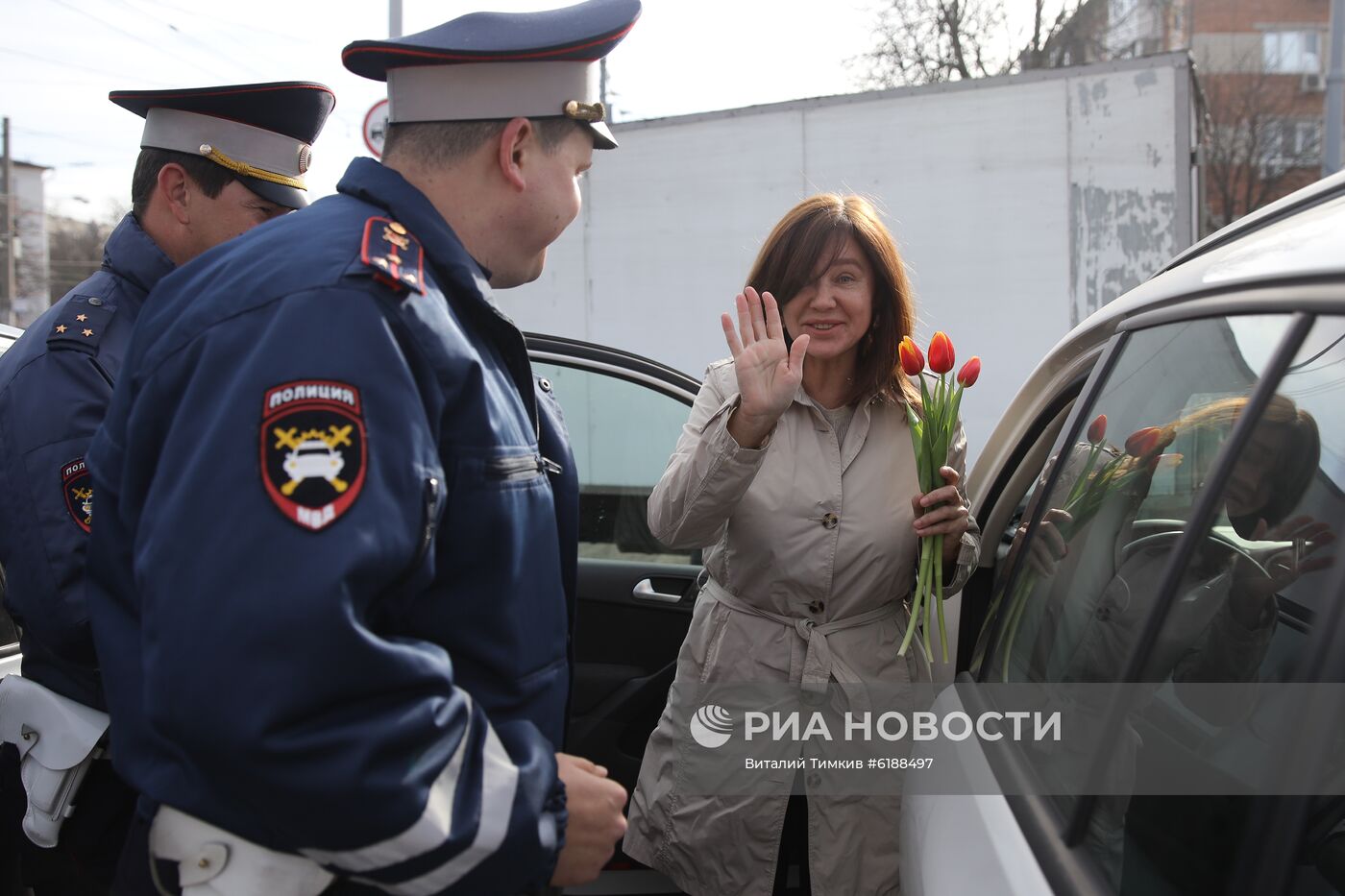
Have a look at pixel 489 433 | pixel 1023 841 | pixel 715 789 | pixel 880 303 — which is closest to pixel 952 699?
pixel 715 789

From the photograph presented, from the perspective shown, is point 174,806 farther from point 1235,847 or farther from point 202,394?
point 1235,847

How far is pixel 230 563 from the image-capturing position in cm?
97

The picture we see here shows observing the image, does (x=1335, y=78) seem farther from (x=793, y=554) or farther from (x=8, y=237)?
(x=8, y=237)

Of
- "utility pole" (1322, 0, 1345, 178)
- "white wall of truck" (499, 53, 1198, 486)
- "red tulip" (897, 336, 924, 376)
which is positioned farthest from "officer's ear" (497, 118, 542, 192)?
"utility pole" (1322, 0, 1345, 178)

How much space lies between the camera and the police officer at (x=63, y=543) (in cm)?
173

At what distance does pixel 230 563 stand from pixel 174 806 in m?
0.34

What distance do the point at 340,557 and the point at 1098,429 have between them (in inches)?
48.8

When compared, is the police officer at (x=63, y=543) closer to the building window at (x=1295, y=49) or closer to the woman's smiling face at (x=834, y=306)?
the woman's smiling face at (x=834, y=306)

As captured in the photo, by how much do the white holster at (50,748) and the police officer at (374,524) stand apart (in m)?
0.61

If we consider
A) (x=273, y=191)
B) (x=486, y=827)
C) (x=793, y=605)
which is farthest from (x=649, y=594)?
(x=486, y=827)

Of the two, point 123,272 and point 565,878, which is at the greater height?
point 123,272

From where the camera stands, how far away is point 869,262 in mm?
2418

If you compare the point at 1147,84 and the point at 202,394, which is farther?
the point at 1147,84

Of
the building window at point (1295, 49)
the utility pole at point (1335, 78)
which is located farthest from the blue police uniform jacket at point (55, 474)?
the building window at point (1295, 49)
